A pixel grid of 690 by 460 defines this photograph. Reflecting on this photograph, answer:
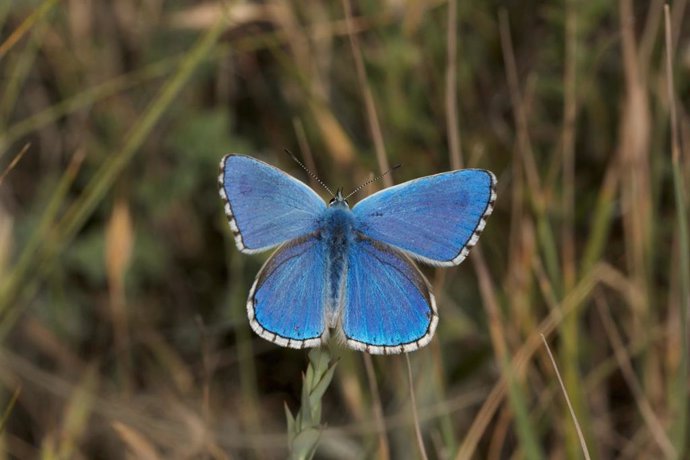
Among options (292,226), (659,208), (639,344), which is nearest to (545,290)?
(639,344)

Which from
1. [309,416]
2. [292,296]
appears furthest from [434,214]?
[309,416]

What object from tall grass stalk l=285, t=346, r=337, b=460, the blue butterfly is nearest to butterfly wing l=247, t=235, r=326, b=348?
the blue butterfly

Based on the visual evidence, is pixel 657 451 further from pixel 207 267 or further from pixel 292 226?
pixel 207 267

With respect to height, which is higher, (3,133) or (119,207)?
(119,207)

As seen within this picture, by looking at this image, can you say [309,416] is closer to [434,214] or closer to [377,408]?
[377,408]

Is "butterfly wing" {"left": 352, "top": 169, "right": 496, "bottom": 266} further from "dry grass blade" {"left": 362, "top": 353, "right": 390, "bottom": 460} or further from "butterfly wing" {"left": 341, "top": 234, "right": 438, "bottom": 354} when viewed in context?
"dry grass blade" {"left": 362, "top": 353, "right": 390, "bottom": 460}
